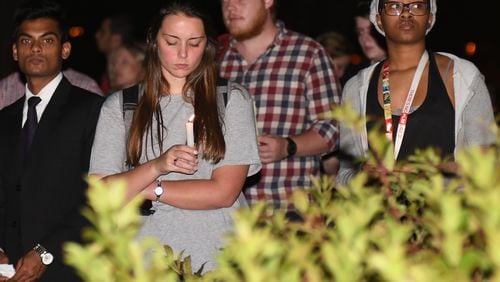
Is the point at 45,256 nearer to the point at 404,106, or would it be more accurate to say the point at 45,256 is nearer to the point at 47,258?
the point at 47,258

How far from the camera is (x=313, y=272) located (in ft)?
5.84

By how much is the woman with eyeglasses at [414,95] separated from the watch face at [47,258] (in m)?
1.38

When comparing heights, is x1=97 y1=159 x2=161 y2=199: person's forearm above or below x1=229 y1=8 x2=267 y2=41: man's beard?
below

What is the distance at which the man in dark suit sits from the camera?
178 inches

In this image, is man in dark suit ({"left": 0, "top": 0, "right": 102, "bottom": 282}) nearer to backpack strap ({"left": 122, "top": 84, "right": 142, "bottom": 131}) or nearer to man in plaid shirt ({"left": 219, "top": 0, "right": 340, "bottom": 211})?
backpack strap ({"left": 122, "top": 84, "right": 142, "bottom": 131})

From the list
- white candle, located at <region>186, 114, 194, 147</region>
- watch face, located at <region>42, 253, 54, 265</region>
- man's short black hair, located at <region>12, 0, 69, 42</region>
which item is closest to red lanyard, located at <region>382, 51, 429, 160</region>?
white candle, located at <region>186, 114, 194, 147</region>

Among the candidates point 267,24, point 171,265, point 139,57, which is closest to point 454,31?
point 139,57

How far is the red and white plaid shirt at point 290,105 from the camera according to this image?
220 inches

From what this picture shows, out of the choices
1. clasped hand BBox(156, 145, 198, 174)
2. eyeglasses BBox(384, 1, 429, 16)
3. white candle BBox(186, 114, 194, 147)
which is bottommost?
clasped hand BBox(156, 145, 198, 174)

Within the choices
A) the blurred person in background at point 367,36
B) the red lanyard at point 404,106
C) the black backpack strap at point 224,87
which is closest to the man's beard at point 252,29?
the blurred person in background at point 367,36

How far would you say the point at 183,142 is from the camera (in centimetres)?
400

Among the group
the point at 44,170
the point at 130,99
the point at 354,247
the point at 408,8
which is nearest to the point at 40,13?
the point at 44,170

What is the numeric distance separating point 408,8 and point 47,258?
2006mm

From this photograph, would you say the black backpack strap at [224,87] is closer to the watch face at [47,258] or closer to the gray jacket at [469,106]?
the gray jacket at [469,106]
